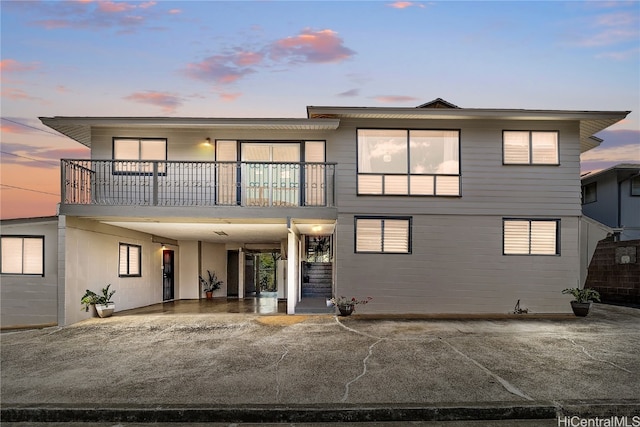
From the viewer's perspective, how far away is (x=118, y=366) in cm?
629

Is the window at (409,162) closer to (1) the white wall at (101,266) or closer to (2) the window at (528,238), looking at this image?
(2) the window at (528,238)

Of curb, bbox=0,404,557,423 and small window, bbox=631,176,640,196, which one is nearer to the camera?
curb, bbox=0,404,557,423

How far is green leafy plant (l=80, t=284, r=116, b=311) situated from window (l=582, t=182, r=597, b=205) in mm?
21031

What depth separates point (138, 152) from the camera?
12.1 meters

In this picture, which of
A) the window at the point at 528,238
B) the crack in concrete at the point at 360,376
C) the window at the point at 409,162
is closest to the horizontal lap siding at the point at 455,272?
the window at the point at 528,238

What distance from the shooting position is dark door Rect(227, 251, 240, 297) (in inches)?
705

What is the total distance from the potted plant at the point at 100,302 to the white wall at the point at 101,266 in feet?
0.53

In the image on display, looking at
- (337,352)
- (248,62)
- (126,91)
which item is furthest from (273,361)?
(126,91)

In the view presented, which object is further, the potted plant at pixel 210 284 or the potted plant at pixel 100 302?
the potted plant at pixel 210 284

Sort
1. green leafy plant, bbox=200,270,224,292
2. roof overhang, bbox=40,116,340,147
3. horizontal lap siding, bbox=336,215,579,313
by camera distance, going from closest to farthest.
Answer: roof overhang, bbox=40,116,340,147
horizontal lap siding, bbox=336,215,579,313
green leafy plant, bbox=200,270,224,292

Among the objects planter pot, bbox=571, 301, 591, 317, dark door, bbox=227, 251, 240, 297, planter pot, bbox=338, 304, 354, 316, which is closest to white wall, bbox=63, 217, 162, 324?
dark door, bbox=227, 251, 240, 297

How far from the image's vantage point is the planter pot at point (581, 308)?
11.0 meters

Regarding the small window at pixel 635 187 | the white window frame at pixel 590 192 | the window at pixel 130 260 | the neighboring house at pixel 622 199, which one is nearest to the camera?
the window at pixel 130 260

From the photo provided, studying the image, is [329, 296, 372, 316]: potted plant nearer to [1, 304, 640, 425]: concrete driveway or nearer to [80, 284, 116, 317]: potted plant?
[1, 304, 640, 425]: concrete driveway
